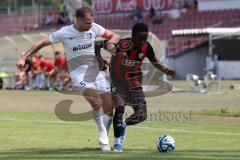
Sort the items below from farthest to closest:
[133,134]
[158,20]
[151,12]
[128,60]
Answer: [151,12] → [158,20] → [133,134] → [128,60]

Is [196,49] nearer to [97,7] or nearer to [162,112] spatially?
[97,7]

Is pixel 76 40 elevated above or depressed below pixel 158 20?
above

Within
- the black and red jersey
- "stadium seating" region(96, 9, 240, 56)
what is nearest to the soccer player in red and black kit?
the black and red jersey

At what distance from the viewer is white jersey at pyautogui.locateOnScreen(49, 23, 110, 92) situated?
36.9 ft

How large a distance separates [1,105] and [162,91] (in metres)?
7.56

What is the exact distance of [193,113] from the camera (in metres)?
19.4

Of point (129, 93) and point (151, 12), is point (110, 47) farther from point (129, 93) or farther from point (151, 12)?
point (151, 12)

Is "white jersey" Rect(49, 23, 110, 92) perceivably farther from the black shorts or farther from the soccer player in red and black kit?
the black shorts

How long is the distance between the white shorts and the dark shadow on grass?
99 cm

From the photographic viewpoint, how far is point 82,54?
37.0ft

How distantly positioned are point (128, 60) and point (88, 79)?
812mm

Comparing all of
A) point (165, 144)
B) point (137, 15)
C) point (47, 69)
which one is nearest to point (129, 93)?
point (165, 144)

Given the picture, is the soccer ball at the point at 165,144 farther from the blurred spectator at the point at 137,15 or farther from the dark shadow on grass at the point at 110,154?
the blurred spectator at the point at 137,15

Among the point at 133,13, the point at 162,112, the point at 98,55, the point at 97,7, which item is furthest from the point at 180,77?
the point at 98,55
